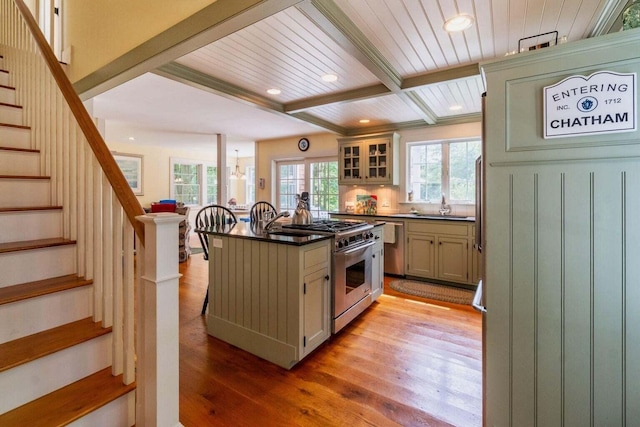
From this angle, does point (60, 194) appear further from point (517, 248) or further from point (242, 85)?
point (517, 248)

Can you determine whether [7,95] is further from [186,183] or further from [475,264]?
[186,183]

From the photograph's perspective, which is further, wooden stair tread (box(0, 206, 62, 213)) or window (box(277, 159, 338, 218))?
window (box(277, 159, 338, 218))

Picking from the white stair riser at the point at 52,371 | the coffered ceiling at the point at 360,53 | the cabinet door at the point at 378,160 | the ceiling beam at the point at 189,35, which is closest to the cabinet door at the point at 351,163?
the cabinet door at the point at 378,160

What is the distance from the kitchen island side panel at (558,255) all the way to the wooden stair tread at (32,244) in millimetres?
2154

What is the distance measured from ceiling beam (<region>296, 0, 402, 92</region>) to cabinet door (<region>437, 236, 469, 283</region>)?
91.7 inches

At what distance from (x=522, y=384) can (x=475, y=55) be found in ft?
7.93

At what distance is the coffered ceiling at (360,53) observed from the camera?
1.85 metres

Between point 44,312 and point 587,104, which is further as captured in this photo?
point 44,312

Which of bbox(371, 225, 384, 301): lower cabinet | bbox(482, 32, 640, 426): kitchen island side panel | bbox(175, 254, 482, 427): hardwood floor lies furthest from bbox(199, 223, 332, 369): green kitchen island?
bbox(482, 32, 640, 426): kitchen island side panel

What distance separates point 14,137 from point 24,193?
1.74 ft

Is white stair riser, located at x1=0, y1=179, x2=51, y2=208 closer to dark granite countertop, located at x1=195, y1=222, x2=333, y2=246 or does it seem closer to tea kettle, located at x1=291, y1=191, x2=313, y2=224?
dark granite countertop, located at x1=195, y1=222, x2=333, y2=246

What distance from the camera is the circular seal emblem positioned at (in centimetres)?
104

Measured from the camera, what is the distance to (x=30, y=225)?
174cm

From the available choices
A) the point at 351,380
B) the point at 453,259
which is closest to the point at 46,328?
the point at 351,380
